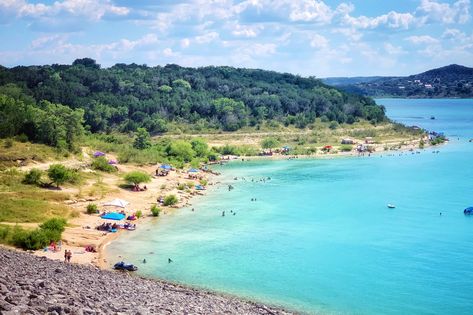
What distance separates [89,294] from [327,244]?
87.6 feet

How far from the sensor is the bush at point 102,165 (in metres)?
72.1

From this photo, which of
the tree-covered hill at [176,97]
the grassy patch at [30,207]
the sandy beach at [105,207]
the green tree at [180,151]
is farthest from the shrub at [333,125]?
the grassy patch at [30,207]

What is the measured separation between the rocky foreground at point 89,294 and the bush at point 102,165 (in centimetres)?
3585

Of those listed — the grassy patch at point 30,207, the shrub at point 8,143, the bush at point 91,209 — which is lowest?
the bush at point 91,209

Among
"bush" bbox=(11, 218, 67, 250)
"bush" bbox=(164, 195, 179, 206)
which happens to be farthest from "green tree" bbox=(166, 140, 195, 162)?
"bush" bbox=(11, 218, 67, 250)

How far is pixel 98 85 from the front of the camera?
137250 mm

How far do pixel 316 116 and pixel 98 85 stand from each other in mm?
57185

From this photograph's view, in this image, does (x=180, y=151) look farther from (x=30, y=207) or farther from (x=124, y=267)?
(x=124, y=267)

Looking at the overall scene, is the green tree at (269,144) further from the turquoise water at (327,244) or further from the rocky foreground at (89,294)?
the rocky foreground at (89,294)

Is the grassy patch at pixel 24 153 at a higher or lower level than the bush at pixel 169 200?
higher

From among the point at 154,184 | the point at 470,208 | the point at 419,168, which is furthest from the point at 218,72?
the point at 470,208

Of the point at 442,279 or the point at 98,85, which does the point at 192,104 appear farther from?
the point at 442,279

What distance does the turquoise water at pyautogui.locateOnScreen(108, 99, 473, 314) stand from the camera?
37.0 m

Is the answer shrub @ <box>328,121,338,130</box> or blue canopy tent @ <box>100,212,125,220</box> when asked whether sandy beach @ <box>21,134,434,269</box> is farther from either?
shrub @ <box>328,121,338,130</box>
